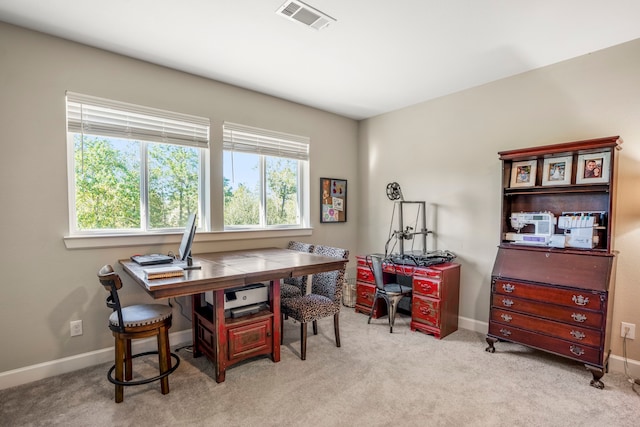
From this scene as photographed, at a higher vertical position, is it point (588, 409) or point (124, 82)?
point (124, 82)

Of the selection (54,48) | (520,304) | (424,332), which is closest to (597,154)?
(520,304)

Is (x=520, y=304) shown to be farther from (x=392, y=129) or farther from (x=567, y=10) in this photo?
(x=392, y=129)

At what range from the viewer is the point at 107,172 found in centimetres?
276

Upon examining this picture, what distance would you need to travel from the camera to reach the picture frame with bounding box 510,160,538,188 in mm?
2814

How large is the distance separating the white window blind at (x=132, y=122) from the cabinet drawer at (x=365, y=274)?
2253 millimetres

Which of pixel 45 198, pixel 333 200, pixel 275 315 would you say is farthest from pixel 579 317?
pixel 45 198

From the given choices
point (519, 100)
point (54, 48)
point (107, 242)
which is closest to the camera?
point (54, 48)

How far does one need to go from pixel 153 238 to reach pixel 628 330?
4055mm

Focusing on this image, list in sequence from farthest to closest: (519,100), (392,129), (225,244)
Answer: (392,129)
(225,244)
(519,100)

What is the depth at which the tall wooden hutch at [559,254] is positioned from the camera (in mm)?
2336

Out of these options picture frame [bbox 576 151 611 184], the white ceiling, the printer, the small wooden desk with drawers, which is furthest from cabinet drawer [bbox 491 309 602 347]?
the white ceiling

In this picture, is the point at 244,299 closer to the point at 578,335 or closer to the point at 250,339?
the point at 250,339

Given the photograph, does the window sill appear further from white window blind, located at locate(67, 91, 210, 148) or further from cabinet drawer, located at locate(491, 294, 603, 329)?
cabinet drawer, located at locate(491, 294, 603, 329)

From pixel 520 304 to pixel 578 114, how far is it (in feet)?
5.63
